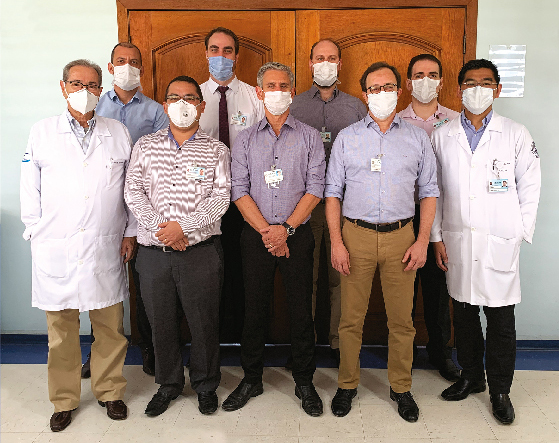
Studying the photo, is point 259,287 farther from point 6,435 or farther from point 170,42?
point 170,42

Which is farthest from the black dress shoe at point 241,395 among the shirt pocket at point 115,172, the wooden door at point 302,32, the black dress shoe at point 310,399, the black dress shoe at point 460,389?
the shirt pocket at point 115,172

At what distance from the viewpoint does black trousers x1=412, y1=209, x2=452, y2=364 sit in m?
2.84

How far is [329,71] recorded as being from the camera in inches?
112

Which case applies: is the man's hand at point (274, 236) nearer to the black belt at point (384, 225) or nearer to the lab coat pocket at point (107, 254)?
the black belt at point (384, 225)

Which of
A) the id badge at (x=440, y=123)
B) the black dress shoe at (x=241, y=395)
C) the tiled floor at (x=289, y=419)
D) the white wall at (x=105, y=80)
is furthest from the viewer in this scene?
the white wall at (x=105, y=80)

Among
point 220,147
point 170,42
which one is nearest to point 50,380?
point 220,147

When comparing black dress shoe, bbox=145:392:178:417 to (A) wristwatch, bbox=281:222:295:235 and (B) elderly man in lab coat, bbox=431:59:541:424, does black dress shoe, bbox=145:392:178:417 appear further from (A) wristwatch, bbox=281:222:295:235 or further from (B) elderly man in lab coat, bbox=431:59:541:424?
(B) elderly man in lab coat, bbox=431:59:541:424

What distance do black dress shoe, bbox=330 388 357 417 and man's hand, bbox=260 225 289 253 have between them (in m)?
0.87

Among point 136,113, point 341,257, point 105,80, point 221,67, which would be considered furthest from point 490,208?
point 105,80

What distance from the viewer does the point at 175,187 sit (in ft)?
7.95

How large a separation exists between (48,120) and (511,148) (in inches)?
92.9

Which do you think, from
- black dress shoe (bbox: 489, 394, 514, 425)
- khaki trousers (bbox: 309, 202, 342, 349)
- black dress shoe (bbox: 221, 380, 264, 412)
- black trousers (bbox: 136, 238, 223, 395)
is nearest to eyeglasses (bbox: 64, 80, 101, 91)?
black trousers (bbox: 136, 238, 223, 395)

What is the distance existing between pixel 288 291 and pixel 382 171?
79 cm

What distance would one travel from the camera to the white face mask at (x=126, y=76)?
2.87 metres
